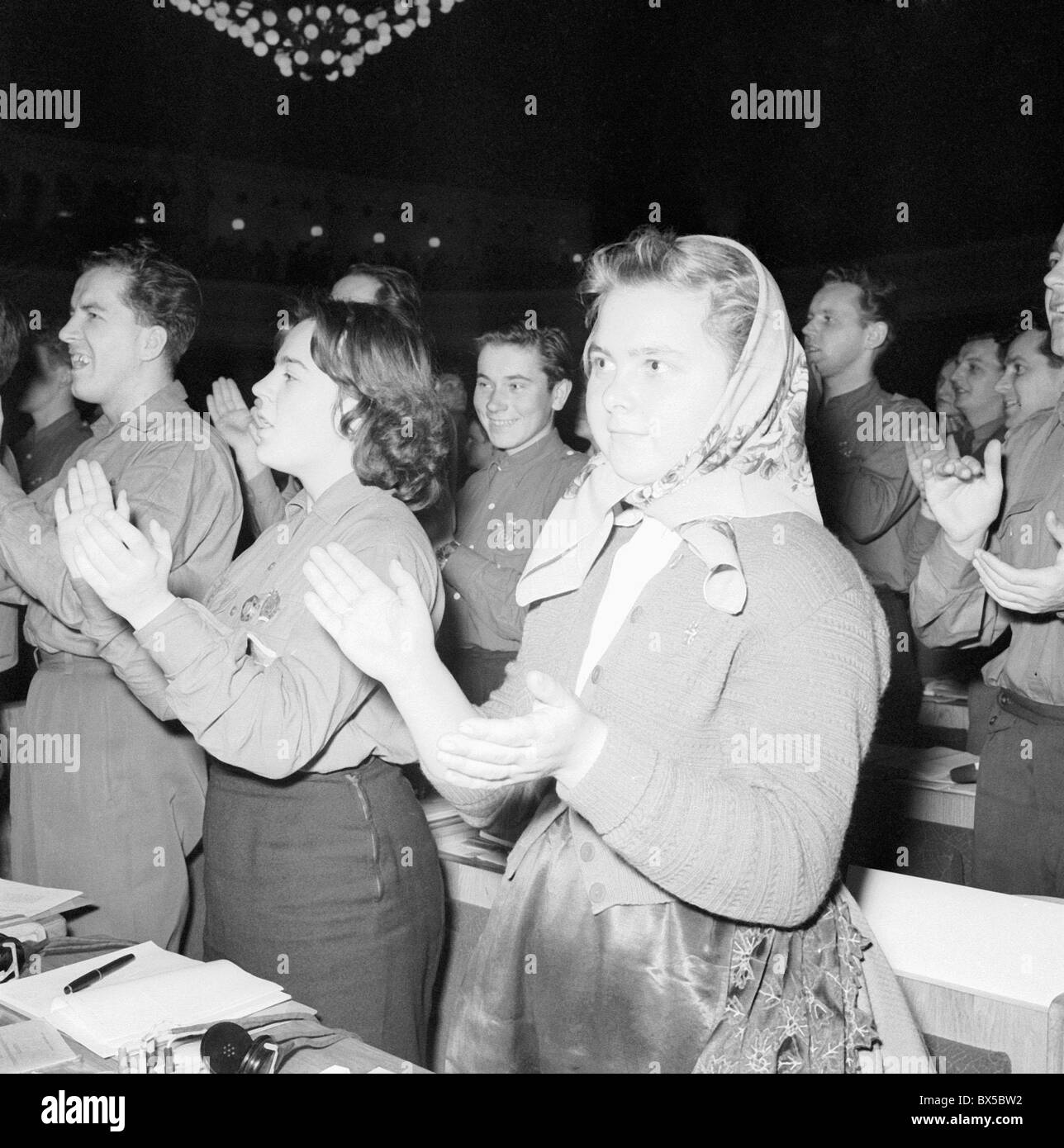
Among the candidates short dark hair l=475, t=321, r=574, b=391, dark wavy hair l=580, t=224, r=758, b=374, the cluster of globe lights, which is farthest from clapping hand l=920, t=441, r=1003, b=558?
the cluster of globe lights

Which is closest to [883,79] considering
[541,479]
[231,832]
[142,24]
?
[541,479]

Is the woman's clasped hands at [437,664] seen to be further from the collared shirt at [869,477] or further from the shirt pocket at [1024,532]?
the collared shirt at [869,477]

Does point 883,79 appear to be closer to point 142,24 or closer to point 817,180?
point 817,180

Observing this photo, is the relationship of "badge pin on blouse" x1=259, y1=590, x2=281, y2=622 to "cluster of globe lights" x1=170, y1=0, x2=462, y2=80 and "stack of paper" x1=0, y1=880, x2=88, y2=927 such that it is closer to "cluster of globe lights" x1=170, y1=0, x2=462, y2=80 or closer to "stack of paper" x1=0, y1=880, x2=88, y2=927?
"stack of paper" x1=0, y1=880, x2=88, y2=927

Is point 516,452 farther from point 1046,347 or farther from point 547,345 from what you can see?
point 1046,347

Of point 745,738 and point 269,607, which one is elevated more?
point 269,607

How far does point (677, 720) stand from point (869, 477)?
1.71 meters

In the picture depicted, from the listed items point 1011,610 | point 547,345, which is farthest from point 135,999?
point 547,345

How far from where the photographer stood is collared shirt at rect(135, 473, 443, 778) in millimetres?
1266

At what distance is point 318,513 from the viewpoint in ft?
5.16

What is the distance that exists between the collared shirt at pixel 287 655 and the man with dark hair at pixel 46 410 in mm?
1205

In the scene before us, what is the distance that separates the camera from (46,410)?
270 centimetres

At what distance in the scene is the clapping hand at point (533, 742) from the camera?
2.66 ft

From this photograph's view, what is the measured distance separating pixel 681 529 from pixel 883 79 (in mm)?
2146
